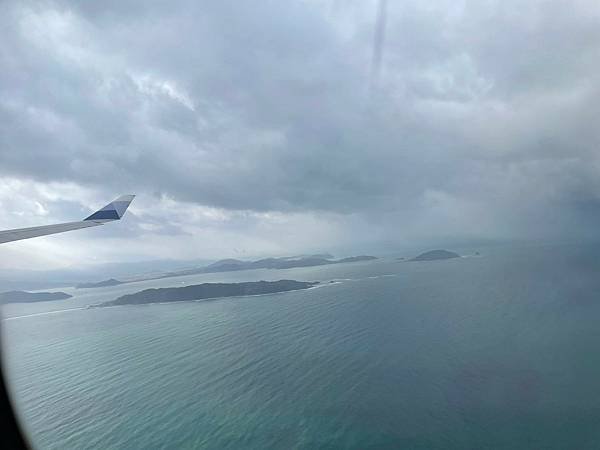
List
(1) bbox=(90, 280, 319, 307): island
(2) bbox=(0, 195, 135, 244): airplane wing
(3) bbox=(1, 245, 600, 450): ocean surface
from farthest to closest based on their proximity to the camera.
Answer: (1) bbox=(90, 280, 319, 307): island → (3) bbox=(1, 245, 600, 450): ocean surface → (2) bbox=(0, 195, 135, 244): airplane wing

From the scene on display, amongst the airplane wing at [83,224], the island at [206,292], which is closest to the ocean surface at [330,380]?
the airplane wing at [83,224]

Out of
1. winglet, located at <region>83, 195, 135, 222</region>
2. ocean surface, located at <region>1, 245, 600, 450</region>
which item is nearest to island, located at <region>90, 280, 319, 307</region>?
ocean surface, located at <region>1, 245, 600, 450</region>

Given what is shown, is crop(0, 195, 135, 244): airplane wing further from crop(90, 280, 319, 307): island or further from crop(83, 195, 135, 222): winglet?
crop(90, 280, 319, 307): island

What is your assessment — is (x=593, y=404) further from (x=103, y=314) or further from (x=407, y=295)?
(x=103, y=314)

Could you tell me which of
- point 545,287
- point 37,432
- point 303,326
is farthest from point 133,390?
point 545,287

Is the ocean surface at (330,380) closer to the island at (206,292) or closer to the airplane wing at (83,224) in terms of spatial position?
the airplane wing at (83,224)

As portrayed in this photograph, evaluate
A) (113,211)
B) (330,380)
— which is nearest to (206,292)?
(330,380)

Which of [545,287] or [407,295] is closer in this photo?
[545,287]
